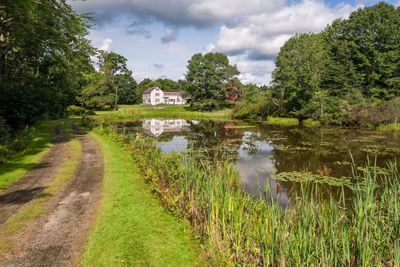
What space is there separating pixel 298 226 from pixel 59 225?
6243 mm

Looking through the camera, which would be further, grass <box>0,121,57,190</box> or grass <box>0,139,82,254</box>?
grass <box>0,121,57,190</box>

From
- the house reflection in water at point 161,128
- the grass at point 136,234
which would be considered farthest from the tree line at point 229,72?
the grass at point 136,234

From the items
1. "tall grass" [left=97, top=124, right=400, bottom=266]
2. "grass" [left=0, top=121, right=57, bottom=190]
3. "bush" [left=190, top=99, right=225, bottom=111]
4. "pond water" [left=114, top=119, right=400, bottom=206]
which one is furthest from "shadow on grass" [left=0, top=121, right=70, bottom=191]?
"bush" [left=190, top=99, right=225, bottom=111]

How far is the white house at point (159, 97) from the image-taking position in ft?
365

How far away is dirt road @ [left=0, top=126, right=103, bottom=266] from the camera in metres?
6.69

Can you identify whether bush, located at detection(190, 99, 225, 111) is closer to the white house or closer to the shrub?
the shrub

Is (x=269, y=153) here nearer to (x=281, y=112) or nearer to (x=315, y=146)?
(x=315, y=146)

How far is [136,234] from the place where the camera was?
790cm

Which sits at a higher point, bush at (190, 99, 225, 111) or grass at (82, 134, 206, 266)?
bush at (190, 99, 225, 111)

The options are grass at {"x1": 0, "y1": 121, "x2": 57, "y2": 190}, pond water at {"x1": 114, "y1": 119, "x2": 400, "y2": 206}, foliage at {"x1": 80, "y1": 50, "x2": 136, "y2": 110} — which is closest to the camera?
grass at {"x1": 0, "y1": 121, "x2": 57, "y2": 190}

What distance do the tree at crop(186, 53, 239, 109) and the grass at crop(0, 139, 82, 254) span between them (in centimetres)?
6496

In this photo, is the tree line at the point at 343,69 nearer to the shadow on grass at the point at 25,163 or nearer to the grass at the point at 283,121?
the grass at the point at 283,121

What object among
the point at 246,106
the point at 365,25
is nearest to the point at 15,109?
the point at 246,106

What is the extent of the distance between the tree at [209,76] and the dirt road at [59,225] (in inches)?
2606
